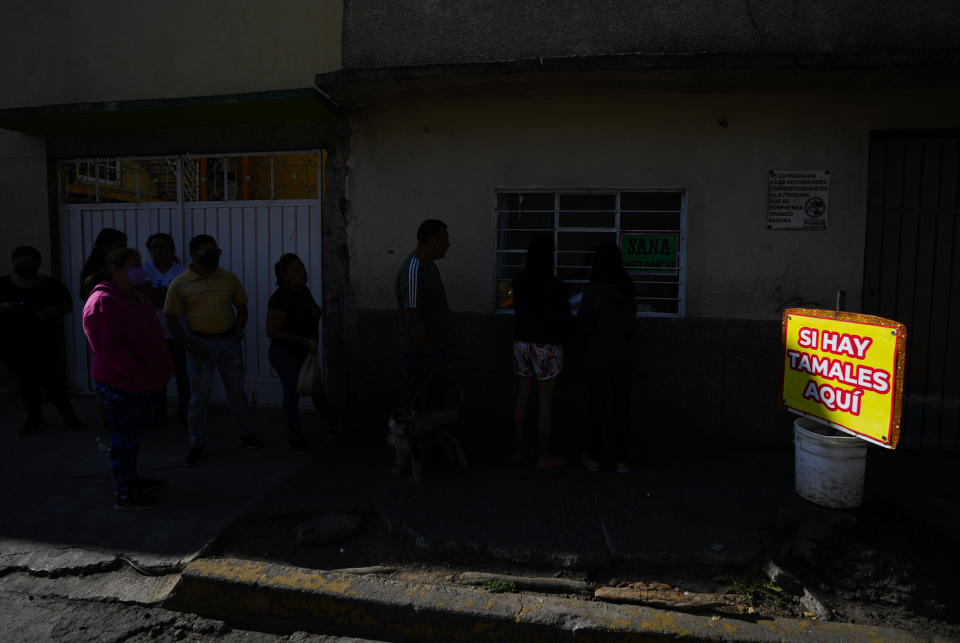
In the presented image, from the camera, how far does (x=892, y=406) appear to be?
10.3 ft

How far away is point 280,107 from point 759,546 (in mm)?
5064

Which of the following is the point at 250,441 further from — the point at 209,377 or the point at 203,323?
the point at 203,323

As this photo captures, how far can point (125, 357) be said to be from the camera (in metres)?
3.84

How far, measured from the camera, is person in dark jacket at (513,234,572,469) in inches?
176

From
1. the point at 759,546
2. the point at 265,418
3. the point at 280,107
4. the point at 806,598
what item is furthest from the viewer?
the point at 265,418

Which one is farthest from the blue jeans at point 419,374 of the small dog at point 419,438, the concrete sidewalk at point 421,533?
the concrete sidewalk at point 421,533

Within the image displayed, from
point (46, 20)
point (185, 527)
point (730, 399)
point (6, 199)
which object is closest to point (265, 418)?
point (185, 527)

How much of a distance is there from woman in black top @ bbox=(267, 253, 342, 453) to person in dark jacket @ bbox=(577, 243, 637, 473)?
7.32 ft

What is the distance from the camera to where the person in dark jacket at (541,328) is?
4469mm

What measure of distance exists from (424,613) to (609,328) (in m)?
2.40

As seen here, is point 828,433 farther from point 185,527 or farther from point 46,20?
point 46,20

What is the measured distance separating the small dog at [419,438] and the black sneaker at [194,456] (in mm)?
1569

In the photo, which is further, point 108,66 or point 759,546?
point 108,66

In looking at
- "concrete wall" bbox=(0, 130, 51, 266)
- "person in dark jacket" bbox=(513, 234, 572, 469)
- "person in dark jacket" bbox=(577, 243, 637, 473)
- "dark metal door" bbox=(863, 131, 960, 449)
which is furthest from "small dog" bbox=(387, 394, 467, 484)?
"concrete wall" bbox=(0, 130, 51, 266)
